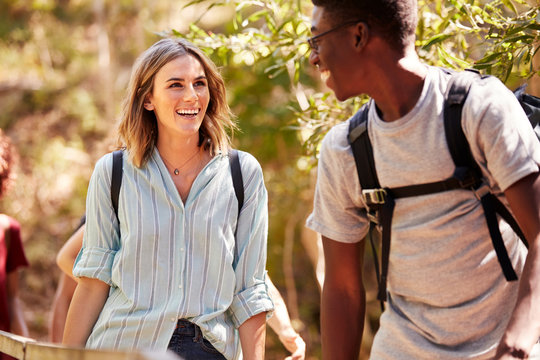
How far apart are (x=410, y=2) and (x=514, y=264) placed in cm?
88

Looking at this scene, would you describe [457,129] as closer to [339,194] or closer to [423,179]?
[423,179]

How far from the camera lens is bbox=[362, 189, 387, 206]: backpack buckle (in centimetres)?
224

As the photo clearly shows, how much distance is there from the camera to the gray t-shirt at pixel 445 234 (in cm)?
201

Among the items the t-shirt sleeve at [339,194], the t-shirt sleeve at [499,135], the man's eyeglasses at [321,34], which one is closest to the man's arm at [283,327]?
the t-shirt sleeve at [339,194]

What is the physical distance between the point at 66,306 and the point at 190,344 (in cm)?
156

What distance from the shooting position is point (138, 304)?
9.09 feet

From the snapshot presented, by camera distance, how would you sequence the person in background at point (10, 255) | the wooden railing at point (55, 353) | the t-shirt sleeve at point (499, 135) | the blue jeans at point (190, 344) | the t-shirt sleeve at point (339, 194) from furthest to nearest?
the person in background at point (10, 255) < the blue jeans at point (190, 344) < the t-shirt sleeve at point (339, 194) < the t-shirt sleeve at point (499, 135) < the wooden railing at point (55, 353)

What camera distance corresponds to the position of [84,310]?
286 cm

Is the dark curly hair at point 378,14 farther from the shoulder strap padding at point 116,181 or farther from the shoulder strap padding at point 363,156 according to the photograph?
the shoulder strap padding at point 116,181

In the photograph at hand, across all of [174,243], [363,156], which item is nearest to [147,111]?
[174,243]

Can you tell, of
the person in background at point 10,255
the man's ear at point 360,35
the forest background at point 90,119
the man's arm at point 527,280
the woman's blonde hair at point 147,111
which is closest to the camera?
the man's arm at point 527,280

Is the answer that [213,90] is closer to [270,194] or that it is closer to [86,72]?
[270,194]

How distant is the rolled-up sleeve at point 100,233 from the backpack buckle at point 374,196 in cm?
116

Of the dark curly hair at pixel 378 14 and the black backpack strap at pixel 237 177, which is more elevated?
the dark curly hair at pixel 378 14
